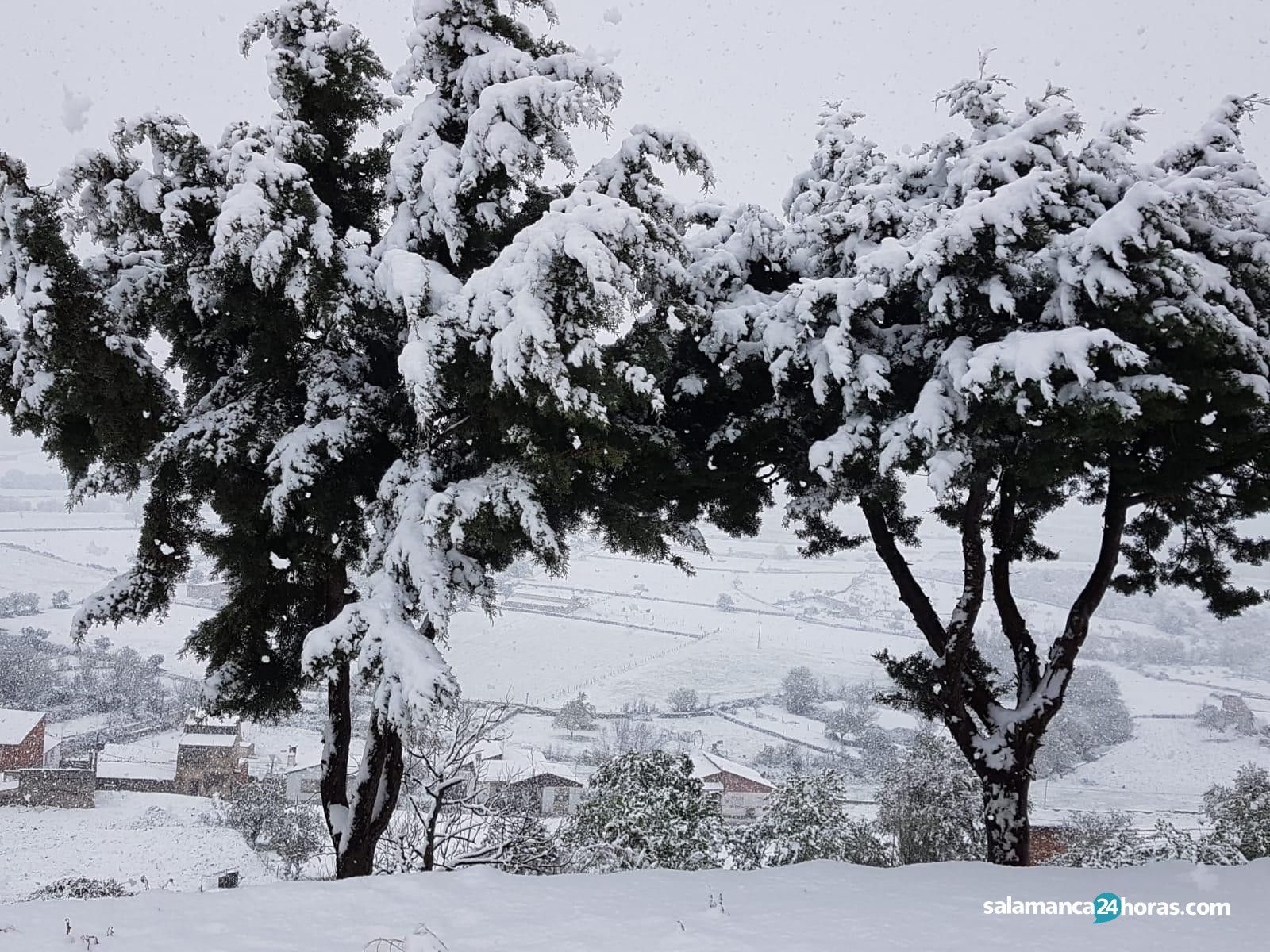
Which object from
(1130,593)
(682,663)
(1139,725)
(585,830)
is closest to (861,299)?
(1130,593)

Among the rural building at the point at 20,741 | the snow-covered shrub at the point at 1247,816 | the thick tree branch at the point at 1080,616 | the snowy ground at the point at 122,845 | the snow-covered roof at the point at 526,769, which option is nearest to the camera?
the thick tree branch at the point at 1080,616

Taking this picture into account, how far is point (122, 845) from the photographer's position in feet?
85.6

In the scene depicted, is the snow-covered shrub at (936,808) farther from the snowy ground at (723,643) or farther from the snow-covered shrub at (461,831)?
the snowy ground at (723,643)

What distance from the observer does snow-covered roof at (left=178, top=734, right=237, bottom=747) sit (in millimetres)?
33000

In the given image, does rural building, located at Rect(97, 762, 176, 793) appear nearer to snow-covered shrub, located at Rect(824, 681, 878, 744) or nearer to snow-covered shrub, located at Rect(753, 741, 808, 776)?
snow-covered shrub, located at Rect(753, 741, 808, 776)

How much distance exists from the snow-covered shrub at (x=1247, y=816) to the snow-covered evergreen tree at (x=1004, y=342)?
37.1ft

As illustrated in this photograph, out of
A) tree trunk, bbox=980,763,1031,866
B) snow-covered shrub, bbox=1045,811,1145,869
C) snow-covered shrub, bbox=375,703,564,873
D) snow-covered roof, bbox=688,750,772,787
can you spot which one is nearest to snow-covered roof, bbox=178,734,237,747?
snow-covered roof, bbox=688,750,772,787

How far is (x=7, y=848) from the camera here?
82.8 ft

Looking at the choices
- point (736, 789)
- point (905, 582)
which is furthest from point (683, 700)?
point (905, 582)

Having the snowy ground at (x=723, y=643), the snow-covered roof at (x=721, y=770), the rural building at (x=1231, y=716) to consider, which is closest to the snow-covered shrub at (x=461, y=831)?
the snow-covered roof at (x=721, y=770)

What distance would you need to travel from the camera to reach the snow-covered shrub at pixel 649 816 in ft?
44.7

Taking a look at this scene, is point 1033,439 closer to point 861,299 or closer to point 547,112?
point 861,299

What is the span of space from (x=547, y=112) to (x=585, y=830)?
12.6 metres

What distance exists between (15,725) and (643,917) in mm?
37371
